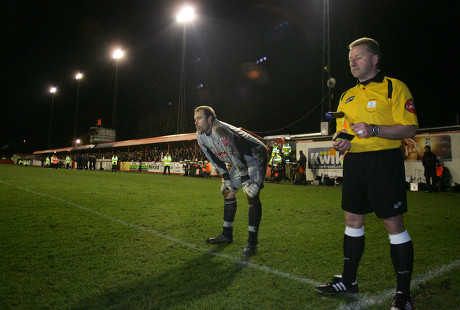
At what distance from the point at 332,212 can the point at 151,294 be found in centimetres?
509

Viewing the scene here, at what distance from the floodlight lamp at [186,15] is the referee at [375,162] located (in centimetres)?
2345

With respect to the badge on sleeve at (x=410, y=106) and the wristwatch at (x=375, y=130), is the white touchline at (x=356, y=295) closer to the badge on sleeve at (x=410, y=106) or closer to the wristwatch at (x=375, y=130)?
the wristwatch at (x=375, y=130)

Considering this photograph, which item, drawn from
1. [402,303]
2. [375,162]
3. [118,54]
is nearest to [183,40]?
[118,54]

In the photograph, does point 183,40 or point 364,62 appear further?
point 183,40

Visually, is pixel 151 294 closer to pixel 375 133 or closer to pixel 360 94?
pixel 375 133

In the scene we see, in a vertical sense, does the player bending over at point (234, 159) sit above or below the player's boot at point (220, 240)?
above

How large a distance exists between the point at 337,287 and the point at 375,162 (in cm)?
109

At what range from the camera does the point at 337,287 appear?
7.82 feet

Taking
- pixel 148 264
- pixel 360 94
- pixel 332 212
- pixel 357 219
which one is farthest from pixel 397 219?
pixel 332 212

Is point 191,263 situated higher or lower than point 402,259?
lower

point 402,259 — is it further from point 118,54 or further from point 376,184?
point 118,54

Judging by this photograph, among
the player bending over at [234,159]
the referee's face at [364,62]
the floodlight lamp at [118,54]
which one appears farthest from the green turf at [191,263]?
the floodlight lamp at [118,54]

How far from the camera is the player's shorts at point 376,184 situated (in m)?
2.13

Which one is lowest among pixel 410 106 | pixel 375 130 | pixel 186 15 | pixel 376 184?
pixel 376 184
